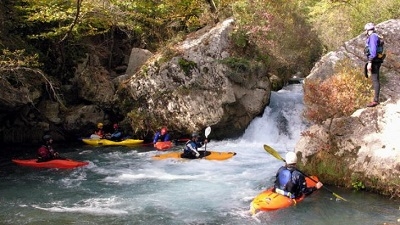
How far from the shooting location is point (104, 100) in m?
15.1

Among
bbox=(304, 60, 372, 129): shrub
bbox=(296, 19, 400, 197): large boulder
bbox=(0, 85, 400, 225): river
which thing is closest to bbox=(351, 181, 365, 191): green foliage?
bbox=(296, 19, 400, 197): large boulder

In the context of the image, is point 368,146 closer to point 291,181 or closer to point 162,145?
point 291,181

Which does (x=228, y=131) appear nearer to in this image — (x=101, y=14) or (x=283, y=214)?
(x=101, y=14)

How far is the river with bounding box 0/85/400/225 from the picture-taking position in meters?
7.20

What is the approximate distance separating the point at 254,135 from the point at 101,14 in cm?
656

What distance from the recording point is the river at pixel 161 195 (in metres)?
7.20

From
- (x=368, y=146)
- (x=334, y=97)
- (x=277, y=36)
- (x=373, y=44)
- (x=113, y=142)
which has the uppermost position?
(x=277, y=36)

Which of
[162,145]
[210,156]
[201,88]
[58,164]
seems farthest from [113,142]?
[210,156]

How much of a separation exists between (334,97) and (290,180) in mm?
2405

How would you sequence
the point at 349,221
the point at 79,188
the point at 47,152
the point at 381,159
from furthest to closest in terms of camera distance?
1. the point at 47,152
2. the point at 79,188
3. the point at 381,159
4. the point at 349,221

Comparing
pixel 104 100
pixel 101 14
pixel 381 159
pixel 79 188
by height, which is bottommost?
pixel 79 188

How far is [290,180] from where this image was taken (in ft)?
25.0

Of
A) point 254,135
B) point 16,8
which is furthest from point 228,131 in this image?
point 16,8

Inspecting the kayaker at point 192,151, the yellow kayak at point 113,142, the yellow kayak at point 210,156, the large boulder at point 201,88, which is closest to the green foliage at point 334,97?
the yellow kayak at point 210,156
